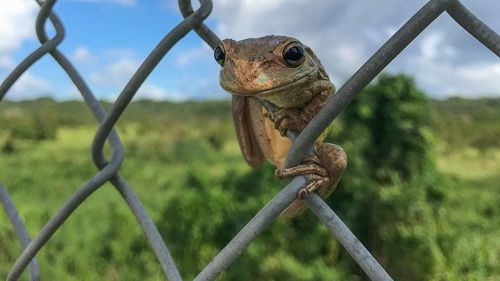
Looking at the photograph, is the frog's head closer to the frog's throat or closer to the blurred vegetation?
the frog's throat

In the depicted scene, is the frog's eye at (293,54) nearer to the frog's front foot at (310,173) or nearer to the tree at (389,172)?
the frog's front foot at (310,173)

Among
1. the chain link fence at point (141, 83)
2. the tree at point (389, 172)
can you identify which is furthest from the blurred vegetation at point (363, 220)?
the chain link fence at point (141, 83)

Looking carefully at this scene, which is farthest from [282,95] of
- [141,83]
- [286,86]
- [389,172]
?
[389,172]

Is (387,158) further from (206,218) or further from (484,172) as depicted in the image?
(484,172)

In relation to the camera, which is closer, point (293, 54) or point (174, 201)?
point (293, 54)

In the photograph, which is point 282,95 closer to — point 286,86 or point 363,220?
point 286,86
